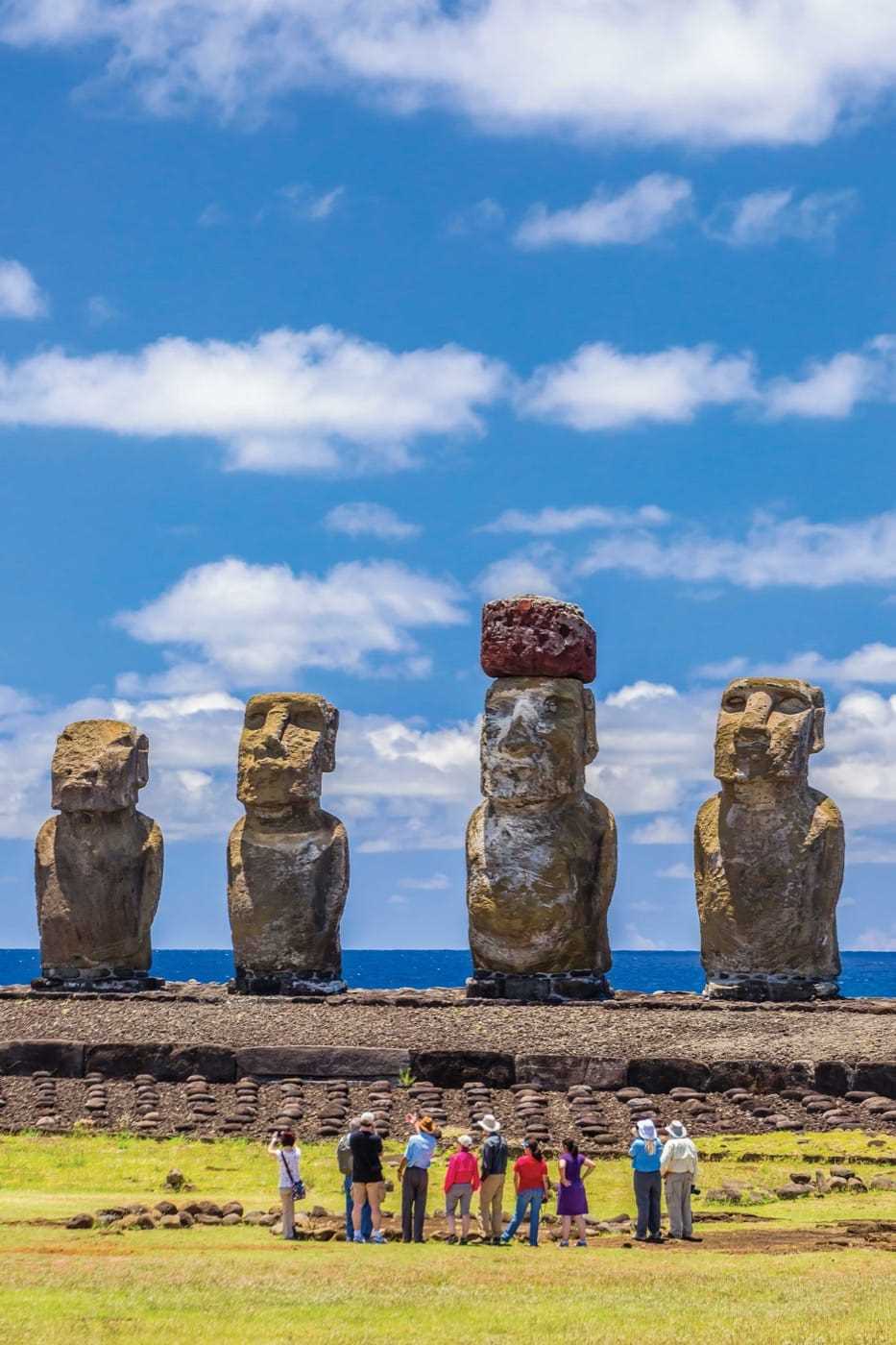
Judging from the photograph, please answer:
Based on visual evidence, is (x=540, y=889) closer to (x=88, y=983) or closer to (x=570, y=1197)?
(x=88, y=983)

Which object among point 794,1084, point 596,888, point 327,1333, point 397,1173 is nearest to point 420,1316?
point 327,1333

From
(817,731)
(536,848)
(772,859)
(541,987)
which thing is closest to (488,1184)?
(541,987)

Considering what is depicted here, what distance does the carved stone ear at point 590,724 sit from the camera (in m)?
26.5

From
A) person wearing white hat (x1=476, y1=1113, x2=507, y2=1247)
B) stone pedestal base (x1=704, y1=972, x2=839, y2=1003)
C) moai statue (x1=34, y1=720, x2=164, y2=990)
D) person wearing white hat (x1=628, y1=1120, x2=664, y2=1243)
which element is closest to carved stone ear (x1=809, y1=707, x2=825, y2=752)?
stone pedestal base (x1=704, y1=972, x2=839, y2=1003)

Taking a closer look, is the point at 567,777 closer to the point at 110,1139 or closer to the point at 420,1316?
the point at 110,1139

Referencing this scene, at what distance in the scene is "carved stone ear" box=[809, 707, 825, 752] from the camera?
26.1 metres

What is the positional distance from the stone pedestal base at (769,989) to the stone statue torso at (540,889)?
142cm

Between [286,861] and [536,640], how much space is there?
4283mm

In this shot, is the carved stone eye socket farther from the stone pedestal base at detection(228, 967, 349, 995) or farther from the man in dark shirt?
the man in dark shirt

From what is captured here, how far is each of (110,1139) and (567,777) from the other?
8113 mm

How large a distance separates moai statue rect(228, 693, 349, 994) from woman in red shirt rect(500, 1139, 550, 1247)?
10.7 m

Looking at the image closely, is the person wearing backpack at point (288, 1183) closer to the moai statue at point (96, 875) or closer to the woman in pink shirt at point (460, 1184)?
the woman in pink shirt at point (460, 1184)

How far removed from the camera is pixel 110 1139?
19984 millimetres

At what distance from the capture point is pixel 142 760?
2895cm
